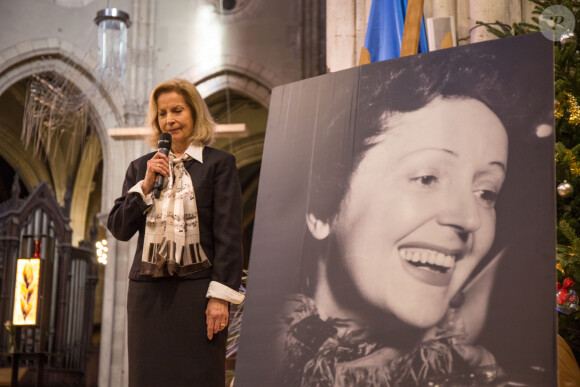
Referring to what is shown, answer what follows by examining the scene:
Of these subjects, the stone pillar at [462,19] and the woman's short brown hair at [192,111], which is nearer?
the woman's short brown hair at [192,111]

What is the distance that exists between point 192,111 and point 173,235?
380 millimetres

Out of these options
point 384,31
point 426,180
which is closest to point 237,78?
point 384,31

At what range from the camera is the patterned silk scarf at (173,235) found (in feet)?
6.09

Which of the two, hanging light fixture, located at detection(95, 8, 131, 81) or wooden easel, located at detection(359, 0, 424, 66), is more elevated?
hanging light fixture, located at detection(95, 8, 131, 81)

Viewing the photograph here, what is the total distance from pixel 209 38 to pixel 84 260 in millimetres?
3470

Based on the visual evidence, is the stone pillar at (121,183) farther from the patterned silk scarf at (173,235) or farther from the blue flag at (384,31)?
the patterned silk scarf at (173,235)

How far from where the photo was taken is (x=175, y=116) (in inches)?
79.9

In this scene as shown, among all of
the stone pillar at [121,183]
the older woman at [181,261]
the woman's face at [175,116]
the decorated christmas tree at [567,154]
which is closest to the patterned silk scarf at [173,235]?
the older woman at [181,261]

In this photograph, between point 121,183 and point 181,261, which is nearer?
point 181,261

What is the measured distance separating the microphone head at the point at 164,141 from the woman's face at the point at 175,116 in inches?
3.1

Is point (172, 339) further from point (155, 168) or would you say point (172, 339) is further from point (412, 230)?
point (412, 230)

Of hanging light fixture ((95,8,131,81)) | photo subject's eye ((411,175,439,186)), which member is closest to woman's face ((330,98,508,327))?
photo subject's eye ((411,175,439,186))

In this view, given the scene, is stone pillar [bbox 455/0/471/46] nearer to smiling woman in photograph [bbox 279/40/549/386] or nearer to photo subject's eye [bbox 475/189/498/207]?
smiling woman in photograph [bbox 279/40/549/386]

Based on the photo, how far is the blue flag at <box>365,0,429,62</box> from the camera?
336cm
